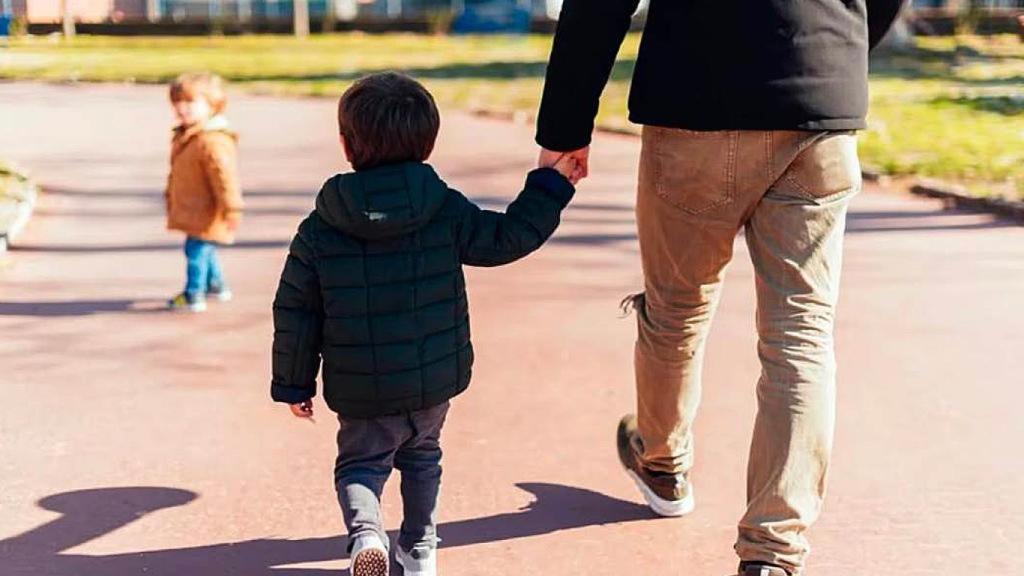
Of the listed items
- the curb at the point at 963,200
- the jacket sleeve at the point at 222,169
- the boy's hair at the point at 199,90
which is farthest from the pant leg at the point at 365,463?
the curb at the point at 963,200

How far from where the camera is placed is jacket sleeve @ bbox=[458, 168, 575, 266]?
3209 millimetres

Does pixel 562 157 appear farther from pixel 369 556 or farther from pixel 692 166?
pixel 369 556

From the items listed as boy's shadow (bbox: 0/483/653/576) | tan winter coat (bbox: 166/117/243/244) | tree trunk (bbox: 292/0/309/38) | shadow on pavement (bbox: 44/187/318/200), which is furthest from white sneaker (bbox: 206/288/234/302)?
tree trunk (bbox: 292/0/309/38)

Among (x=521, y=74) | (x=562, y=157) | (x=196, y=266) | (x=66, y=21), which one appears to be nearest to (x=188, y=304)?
(x=196, y=266)

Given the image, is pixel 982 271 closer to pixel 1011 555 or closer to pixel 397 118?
pixel 1011 555

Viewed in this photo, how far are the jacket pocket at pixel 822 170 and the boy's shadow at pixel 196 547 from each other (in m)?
1.19

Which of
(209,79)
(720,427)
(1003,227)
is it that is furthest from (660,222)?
(1003,227)

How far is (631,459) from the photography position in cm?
396

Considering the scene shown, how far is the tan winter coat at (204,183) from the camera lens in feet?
21.2

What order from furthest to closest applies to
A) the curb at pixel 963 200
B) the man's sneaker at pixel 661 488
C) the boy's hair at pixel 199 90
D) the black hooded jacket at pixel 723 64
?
the curb at pixel 963 200, the boy's hair at pixel 199 90, the man's sneaker at pixel 661 488, the black hooded jacket at pixel 723 64

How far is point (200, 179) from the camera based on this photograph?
658cm

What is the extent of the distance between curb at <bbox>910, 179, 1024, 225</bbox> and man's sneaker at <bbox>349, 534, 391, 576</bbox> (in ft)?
21.1

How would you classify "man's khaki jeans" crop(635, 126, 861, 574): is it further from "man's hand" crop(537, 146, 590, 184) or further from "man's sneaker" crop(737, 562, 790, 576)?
"man's hand" crop(537, 146, 590, 184)

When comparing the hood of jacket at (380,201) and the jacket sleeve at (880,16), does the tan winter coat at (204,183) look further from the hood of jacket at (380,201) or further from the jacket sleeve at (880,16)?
the jacket sleeve at (880,16)
